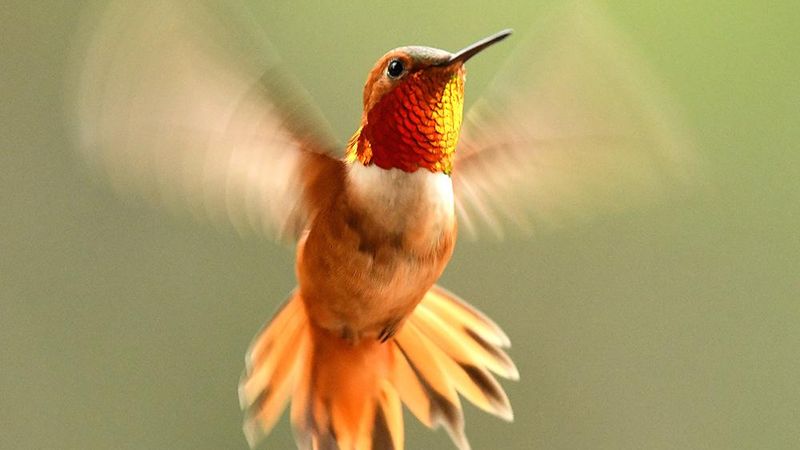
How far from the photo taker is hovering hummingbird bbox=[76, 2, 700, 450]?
27.9 inches

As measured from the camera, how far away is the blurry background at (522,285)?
5.71 feet

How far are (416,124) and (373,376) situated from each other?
362 mm

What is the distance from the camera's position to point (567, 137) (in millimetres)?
889

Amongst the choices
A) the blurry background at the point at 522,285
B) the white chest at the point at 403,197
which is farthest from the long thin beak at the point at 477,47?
the blurry background at the point at 522,285

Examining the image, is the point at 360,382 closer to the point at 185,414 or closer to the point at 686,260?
the point at 185,414

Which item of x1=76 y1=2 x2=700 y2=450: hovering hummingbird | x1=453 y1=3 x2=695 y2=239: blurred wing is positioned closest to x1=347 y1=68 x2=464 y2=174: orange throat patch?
x1=76 y1=2 x2=700 y2=450: hovering hummingbird

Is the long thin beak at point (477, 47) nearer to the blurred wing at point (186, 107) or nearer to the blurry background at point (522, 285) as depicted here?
the blurred wing at point (186, 107)

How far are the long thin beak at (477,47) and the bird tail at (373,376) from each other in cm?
35

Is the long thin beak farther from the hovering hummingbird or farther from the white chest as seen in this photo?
the white chest

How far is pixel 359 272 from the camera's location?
33.2 inches

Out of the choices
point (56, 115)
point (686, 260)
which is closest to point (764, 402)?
point (686, 260)

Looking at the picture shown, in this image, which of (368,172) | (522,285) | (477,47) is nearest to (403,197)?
(368,172)

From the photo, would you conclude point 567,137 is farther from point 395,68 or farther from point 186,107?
point 186,107

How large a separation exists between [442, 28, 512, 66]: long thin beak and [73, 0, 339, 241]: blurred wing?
0.36 feet
